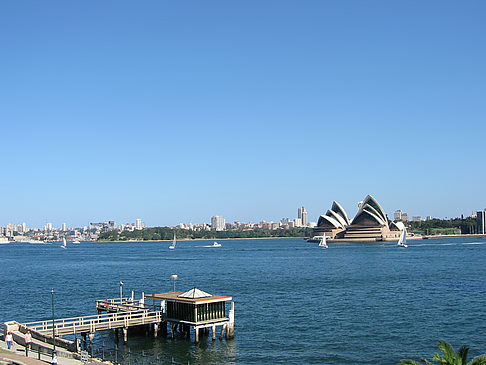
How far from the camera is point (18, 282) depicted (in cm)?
7400

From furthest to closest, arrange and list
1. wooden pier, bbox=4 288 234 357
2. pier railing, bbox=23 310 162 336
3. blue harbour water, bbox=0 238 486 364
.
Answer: wooden pier, bbox=4 288 234 357 < blue harbour water, bbox=0 238 486 364 < pier railing, bbox=23 310 162 336

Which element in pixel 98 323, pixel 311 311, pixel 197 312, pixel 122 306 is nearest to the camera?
pixel 98 323

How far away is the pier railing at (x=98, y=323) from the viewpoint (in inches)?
1220

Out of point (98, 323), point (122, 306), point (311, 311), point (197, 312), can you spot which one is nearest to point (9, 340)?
point (98, 323)

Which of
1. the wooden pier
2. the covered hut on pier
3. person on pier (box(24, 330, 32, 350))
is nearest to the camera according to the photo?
person on pier (box(24, 330, 32, 350))

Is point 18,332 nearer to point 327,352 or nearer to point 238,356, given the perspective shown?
point 238,356

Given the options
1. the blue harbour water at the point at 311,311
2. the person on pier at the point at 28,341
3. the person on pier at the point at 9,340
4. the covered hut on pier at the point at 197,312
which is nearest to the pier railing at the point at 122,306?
the blue harbour water at the point at 311,311

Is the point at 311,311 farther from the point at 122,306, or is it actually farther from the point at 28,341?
the point at 28,341

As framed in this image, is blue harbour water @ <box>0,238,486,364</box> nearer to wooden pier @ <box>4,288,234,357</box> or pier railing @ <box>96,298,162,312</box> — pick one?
wooden pier @ <box>4,288,234,357</box>

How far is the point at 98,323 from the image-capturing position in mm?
32688

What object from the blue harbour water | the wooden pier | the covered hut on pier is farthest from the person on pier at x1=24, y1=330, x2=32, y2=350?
the covered hut on pier

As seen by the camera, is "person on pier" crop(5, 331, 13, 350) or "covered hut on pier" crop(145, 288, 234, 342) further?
"covered hut on pier" crop(145, 288, 234, 342)

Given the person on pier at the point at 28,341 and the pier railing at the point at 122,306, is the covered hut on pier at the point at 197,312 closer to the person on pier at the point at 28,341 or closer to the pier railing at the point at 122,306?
the pier railing at the point at 122,306

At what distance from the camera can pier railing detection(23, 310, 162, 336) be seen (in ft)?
102
